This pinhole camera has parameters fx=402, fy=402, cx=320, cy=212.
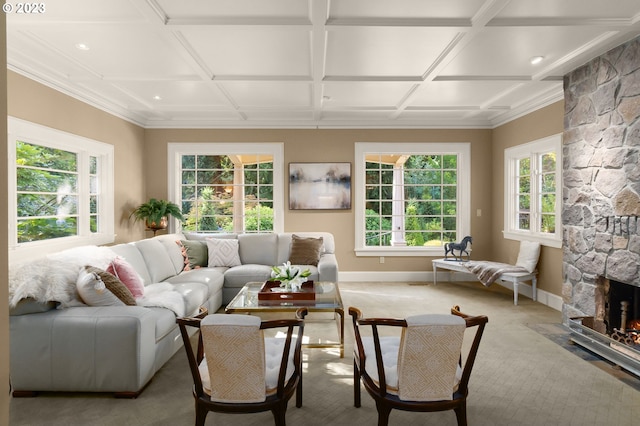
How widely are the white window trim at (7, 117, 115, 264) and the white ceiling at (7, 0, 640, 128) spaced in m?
0.52

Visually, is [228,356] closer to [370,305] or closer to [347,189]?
[370,305]

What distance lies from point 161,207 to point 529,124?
5.35 meters

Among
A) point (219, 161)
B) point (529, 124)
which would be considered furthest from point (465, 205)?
point (219, 161)

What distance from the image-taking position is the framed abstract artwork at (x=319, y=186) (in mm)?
6488

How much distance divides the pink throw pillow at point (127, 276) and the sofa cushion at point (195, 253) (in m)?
1.71

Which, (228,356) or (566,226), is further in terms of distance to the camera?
(566,226)

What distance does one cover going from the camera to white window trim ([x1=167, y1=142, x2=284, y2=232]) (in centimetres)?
647

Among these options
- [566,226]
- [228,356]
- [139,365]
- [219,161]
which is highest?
[219,161]

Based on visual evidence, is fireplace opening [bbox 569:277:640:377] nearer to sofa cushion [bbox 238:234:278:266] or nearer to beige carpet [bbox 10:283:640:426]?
beige carpet [bbox 10:283:640:426]

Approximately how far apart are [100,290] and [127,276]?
0.52 meters

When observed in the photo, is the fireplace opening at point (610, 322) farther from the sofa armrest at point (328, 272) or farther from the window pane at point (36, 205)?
the window pane at point (36, 205)

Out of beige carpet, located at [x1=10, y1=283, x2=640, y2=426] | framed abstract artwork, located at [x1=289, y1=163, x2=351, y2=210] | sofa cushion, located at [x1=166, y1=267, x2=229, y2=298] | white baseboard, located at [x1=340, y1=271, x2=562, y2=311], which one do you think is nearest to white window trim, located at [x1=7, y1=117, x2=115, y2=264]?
sofa cushion, located at [x1=166, y1=267, x2=229, y2=298]

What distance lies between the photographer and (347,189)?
21.4 ft

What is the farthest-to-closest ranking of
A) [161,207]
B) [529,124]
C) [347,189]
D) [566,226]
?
[347,189] → [161,207] → [529,124] → [566,226]
